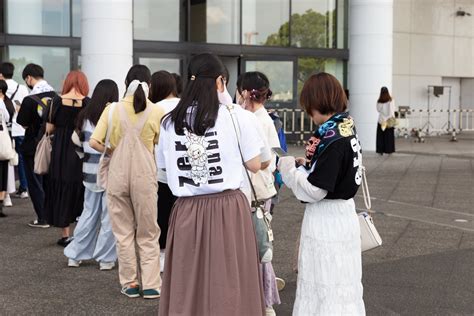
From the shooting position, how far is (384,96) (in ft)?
60.7

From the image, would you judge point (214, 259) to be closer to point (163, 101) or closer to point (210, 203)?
point (210, 203)

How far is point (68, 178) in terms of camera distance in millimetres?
7566

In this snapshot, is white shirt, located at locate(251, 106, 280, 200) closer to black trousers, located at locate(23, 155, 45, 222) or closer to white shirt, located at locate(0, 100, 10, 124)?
black trousers, located at locate(23, 155, 45, 222)

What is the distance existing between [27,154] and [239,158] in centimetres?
577

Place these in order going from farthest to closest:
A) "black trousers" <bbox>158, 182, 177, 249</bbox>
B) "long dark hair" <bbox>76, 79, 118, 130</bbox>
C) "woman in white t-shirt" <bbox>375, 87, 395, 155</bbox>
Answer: "woman in white t-shirt" <bbox>375, 87, 395, 155</bbox> < "long dark hair" <bbox>76, 79, 118, 130</bbox> < "black trousers" <bbox>158, 182, 177, 249</bbox>

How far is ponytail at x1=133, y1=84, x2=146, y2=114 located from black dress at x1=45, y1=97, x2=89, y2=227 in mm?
1689

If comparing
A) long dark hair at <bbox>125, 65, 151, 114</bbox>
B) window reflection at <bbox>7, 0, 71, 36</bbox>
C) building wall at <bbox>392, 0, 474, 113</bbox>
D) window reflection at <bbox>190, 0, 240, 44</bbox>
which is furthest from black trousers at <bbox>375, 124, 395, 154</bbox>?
long dark hair at <bbox>125, 65, 151, 114</bbox>

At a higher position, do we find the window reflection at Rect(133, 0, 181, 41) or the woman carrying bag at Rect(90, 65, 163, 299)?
the window reflection at Rect(133, 0, 181, 41)

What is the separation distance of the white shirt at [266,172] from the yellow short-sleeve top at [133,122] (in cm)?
85

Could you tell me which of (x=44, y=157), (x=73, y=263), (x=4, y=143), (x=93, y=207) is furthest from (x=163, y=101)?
(x=4, y=143)

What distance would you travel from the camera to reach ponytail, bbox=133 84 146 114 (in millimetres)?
5910

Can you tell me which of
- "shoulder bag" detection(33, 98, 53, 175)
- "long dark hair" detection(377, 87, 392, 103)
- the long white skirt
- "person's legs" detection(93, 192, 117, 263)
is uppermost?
"long dark hair" detection(377, 87, 392, 103)

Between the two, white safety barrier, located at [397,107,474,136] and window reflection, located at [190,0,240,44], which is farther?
white safety barrier, located at [397,107,474,136]

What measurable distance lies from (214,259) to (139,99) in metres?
2.07
